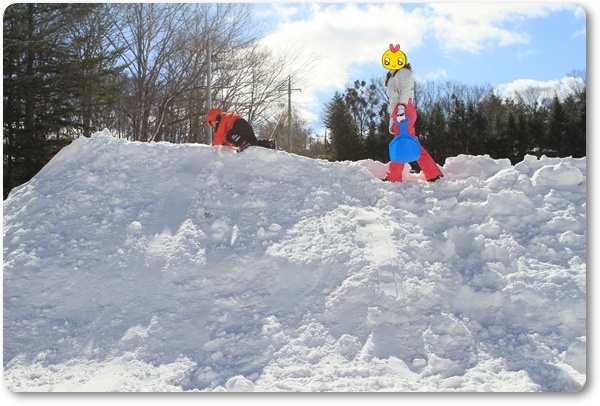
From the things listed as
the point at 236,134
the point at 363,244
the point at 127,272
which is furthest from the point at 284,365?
the point at 236,134

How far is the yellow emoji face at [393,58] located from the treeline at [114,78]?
205 inches

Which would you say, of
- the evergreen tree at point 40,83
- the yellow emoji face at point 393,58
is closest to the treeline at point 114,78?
the evergreen tree at point 40,83

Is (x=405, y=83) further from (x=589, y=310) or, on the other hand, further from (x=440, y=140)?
(x=440, y=140)

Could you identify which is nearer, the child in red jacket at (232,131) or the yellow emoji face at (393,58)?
the yellow emoji face at (393,58)

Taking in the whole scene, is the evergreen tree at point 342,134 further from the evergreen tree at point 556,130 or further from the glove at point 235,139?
the glove at point 235,139

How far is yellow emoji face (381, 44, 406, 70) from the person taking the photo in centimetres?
539

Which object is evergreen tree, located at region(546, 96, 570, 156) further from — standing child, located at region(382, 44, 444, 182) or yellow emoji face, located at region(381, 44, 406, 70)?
yellow emoji face, located at region(381, 44, 406, 70)

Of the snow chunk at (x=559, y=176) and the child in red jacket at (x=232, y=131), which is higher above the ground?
the child in red jacket at (x=232, y=131)

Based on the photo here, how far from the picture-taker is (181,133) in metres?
19.6

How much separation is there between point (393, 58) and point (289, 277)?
2.78 meters

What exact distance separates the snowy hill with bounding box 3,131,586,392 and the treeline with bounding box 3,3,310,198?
3.73 meters

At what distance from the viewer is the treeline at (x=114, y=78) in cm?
957

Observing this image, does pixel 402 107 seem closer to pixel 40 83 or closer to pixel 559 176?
pixel 559 176

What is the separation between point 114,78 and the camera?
15836mm
